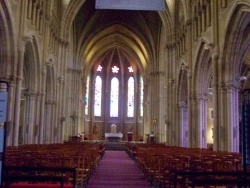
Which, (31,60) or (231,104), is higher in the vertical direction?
(31,60)

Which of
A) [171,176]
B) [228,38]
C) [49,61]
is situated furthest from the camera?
[49,61]

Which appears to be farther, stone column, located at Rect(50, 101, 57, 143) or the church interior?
stone column, located at Rect(50, 101, 57, 143)

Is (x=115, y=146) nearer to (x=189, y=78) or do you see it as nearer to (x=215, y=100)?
(x=189, y=78)

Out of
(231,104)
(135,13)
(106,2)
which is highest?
(135,13)

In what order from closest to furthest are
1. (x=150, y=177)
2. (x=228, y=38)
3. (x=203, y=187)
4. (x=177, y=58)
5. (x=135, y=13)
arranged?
(x=203, y=187)
(x=150, y=177)
(x=228, y=38)
(x=177, y=58)
(x=135, y=13)

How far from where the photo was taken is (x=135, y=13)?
47219 mm

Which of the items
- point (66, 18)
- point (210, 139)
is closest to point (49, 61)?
point (66, 18)

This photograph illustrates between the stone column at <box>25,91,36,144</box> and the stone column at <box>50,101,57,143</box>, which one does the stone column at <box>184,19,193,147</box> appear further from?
the stone column at <box>50,101,57,143</box>

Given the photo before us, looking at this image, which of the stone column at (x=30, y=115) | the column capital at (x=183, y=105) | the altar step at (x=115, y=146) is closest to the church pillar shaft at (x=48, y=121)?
the stone column at (x=30, y=115)

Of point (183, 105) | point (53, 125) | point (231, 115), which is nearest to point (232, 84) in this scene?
point (231, 115)

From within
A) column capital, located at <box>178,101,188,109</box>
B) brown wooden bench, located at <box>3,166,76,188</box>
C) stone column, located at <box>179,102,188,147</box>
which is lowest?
brown wooden bench, located at <box>3,166,76,188</box>

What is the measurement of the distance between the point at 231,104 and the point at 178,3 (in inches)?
672

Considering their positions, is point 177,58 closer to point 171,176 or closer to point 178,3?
point 178,3

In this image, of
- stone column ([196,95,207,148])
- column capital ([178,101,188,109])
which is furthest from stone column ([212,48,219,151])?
column capital ([178,101,188,109])
